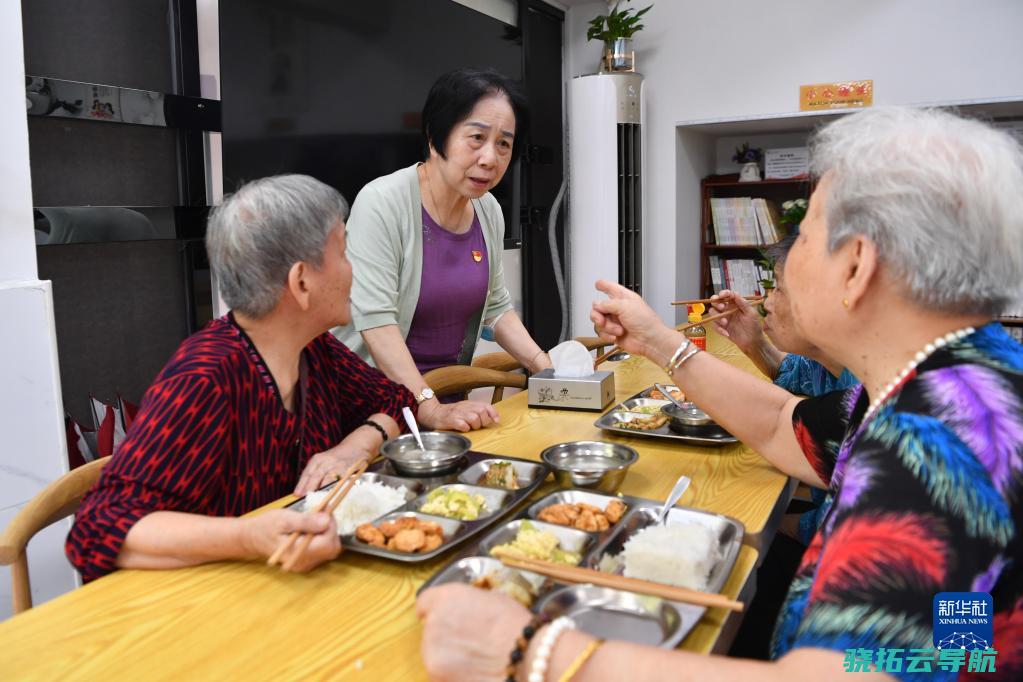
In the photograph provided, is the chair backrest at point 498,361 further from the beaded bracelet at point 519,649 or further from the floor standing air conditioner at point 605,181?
the floor standing air conditioner at point 605,181

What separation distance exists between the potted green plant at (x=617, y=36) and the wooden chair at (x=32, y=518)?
183 inches

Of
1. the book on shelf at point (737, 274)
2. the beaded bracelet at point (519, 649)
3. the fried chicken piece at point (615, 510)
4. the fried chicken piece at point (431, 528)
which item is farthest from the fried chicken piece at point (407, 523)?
the book on shelf at point (737, 274)

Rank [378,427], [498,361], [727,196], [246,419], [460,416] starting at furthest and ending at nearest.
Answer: [727,196]
[498,361]
[460,416]
[378,427]
[246,419]

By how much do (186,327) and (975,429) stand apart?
2785 millimetres

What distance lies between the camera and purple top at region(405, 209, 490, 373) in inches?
107

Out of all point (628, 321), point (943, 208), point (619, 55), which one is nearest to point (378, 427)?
point (628, 321)

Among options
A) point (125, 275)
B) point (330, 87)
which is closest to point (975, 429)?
point (125, 275)

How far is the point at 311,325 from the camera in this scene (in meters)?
1.67

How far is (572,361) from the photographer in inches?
91.6

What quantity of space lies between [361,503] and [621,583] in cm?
60

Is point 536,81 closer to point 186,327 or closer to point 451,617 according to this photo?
point 186,327

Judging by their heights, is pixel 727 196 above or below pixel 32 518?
above

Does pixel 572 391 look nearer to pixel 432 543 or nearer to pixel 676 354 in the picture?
pixel 676 354

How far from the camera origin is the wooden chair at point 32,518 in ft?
4.56
